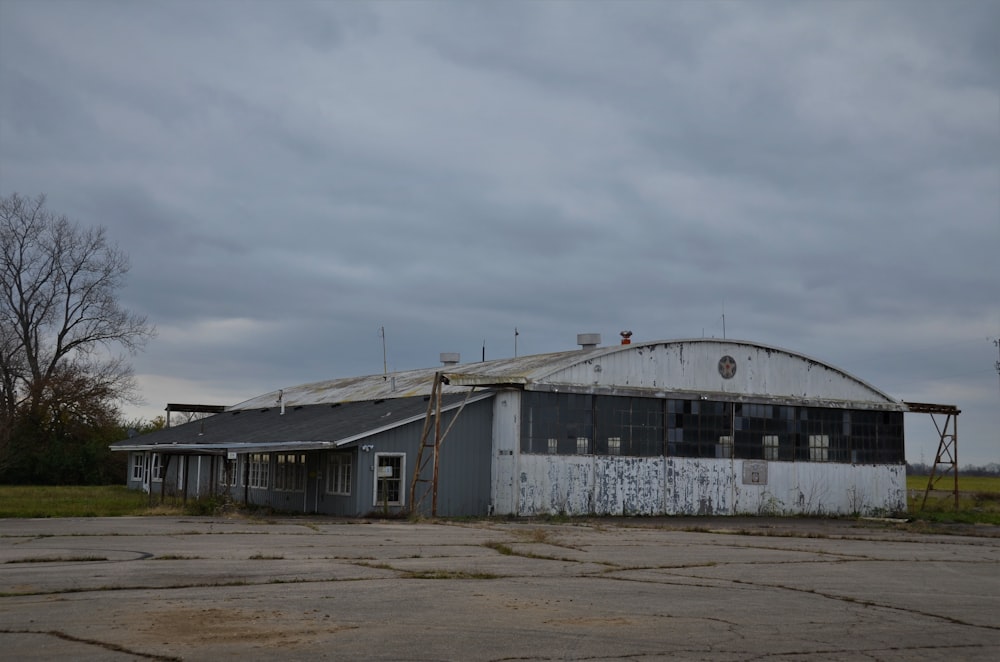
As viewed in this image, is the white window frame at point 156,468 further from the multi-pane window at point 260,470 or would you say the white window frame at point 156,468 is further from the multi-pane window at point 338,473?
the multi-pane window at point 338,473

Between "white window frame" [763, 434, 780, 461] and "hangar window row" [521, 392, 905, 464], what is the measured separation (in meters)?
0.03

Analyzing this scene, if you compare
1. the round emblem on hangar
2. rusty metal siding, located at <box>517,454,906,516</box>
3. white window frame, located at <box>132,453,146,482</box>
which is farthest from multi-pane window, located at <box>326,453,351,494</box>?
white window frame, located at <box>132,453,146,482</box>

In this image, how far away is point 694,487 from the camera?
1321 inches

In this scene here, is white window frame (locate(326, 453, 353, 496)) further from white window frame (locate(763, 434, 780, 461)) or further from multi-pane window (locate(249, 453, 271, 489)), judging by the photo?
white window frame (locate(763, 434, 780, 461))

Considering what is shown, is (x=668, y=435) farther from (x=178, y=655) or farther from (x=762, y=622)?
(x=178, y=655)

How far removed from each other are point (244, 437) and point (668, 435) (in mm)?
15077

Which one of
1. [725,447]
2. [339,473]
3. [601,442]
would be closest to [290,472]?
[339,473]

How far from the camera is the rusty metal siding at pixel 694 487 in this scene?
102ft

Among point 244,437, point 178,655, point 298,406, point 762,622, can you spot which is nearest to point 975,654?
point 762,622

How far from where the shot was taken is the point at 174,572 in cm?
1355

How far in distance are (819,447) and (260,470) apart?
1939cm

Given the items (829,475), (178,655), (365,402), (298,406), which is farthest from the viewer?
(298,406)

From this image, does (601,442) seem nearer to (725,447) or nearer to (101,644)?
(725,447)

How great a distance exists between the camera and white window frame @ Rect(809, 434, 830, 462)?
119ft
